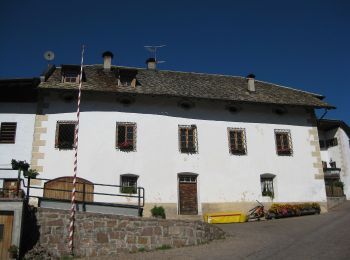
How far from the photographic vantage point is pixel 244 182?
22.6m

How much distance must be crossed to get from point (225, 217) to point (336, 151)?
18478 millimetres

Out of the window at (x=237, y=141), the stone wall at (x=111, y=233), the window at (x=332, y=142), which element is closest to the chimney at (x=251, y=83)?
the window at (x=237, y=141)

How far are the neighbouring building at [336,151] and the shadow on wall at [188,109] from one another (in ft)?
31.5

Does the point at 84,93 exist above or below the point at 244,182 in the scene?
above

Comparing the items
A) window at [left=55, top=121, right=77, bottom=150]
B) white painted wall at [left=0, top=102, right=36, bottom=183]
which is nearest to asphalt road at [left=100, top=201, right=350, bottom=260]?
window at [left=55, top=121, right=77, bottom=150]

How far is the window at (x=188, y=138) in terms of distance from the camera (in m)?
22.2

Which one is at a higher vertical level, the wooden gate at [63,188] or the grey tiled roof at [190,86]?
the grey tiled roof at [190,86]

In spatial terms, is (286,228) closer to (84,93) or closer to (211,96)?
(211,96)

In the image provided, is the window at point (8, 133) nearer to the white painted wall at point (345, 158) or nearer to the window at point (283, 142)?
the window at point (283, 142)

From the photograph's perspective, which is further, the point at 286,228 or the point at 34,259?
the point at 286,228

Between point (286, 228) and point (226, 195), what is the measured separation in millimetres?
5084

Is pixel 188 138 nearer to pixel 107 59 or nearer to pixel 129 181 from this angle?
pixel 129 181

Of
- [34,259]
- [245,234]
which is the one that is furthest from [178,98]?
[34,259]

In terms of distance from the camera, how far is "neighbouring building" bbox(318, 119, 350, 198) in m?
32.7
